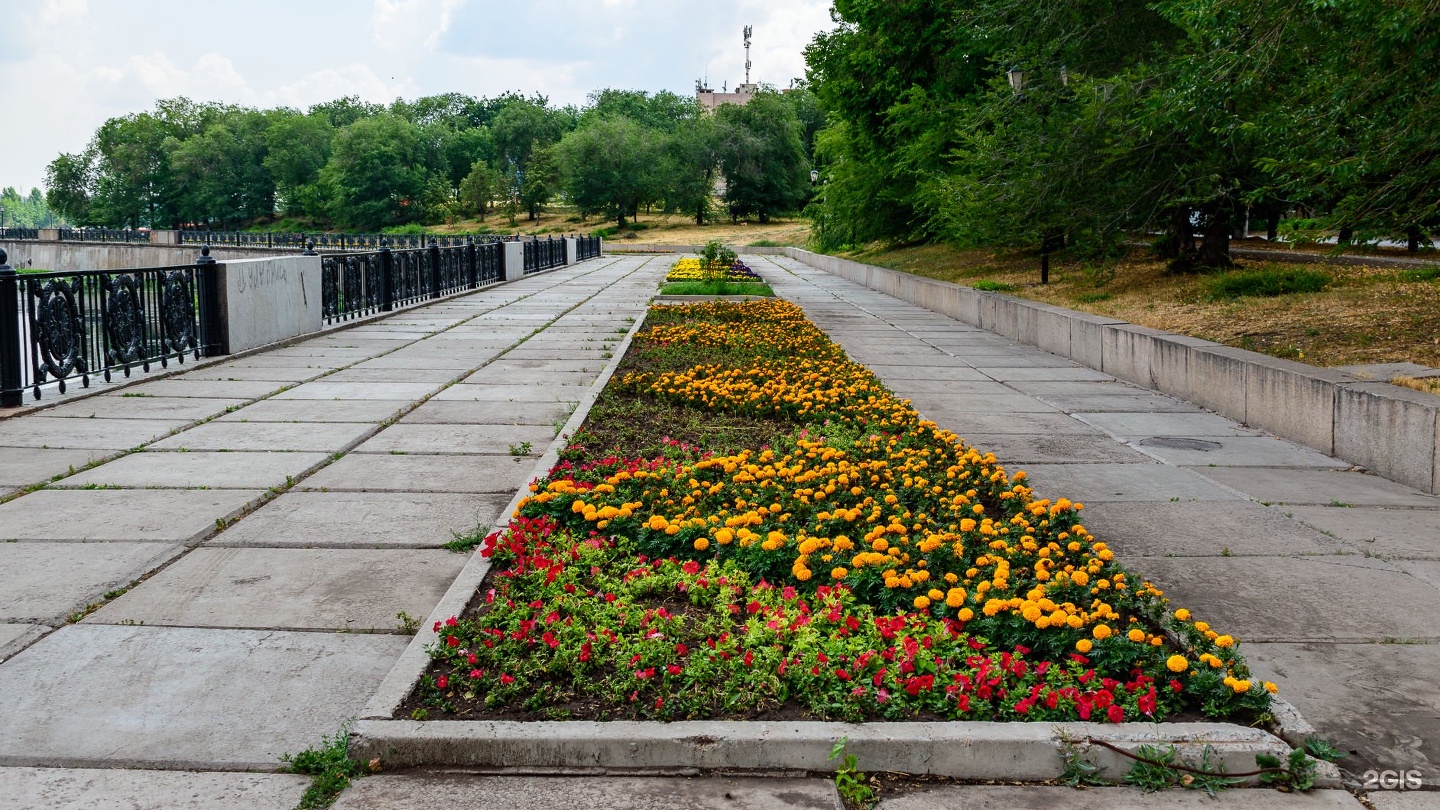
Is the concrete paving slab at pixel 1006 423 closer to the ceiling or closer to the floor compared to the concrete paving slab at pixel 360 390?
→ closer to the floor

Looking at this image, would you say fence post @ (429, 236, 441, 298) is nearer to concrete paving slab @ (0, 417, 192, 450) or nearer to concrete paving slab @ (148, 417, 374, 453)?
concrete paving slab @ (0, 417, 192, 450)

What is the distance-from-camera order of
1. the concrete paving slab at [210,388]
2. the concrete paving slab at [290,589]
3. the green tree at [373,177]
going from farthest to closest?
the green tree at [373,177]
the concrete paving slab at [210,388]
the concrete paving slab at [290,589]

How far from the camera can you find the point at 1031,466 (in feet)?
25.6

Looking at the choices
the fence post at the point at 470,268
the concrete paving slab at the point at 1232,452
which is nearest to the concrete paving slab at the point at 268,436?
the concrete paving slab at the point at 1232,452

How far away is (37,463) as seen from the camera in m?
7.46

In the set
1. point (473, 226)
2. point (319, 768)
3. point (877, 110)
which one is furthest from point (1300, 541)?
point (473, 226)

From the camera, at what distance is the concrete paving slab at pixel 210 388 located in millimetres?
10695

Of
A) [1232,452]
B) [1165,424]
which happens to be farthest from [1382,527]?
[1165,424]

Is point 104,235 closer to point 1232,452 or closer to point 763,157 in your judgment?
point 763,157

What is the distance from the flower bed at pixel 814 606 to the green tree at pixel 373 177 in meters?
116

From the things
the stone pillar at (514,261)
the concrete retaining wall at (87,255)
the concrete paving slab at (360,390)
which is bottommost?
the concrete paving slab at (360,390)

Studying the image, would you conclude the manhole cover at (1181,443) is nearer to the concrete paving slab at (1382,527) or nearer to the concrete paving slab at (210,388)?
the concrete paving slab at (1382,527)

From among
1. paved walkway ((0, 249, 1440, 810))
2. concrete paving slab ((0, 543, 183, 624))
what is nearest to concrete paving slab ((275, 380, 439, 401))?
paved walkway ((0, 249, 1440, 810))

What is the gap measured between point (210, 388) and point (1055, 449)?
8.15 meters
